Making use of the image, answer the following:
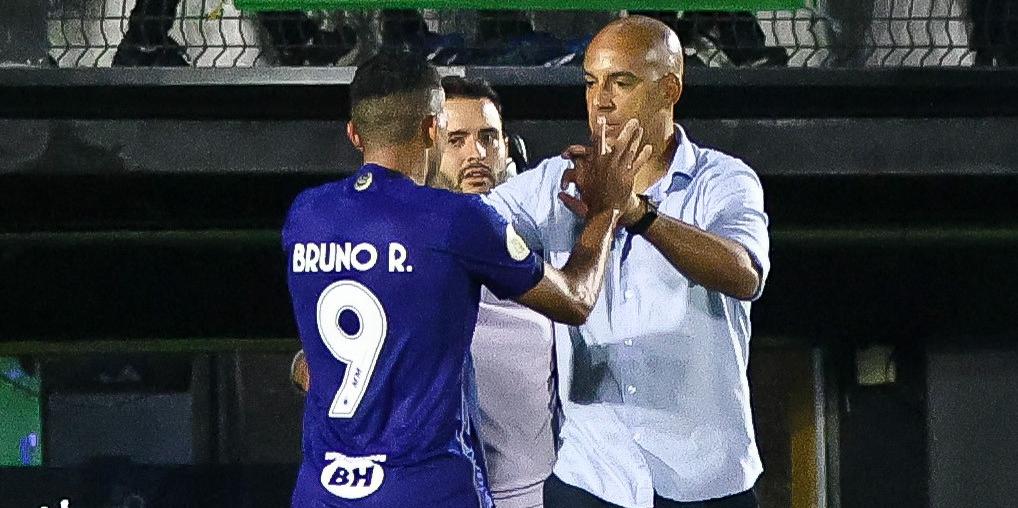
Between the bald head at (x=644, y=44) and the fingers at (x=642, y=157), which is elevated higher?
the bald head at (x=644, y=44)

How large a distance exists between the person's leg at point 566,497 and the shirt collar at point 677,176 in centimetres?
65

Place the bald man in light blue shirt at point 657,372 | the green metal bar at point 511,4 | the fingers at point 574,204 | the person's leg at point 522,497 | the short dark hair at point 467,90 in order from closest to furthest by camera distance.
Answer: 1. the fingers at point 574,204
2. the bald man in light blue shirt at point 657,372
3. the person's leg at point 522,497
4. the short dark hair at point 467,90
5. the green metal bar at point 511,4

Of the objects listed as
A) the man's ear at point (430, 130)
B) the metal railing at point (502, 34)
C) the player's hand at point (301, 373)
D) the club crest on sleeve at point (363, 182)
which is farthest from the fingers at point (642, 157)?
the metal railing at point (502, 34)

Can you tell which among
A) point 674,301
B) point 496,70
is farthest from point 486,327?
point 496,70

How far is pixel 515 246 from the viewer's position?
11.2ft

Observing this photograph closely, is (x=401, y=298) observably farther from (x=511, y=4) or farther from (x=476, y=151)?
(x=511, y=4)

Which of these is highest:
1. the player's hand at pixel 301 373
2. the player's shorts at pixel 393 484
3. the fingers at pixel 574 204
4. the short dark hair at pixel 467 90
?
the short dark hair at pixel 467 90

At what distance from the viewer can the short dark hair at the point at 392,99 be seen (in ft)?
11.5

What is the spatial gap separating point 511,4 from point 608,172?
2586mm

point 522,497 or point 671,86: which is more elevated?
point 671,86

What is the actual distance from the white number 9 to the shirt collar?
2.48 ft

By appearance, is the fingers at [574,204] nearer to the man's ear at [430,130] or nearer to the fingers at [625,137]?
the fingers at [625,137]

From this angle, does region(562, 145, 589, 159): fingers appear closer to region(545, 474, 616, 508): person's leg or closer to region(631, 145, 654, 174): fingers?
region(631, 145, 654, 174): fingers

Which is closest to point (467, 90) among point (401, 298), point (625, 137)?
point (625, 137)
